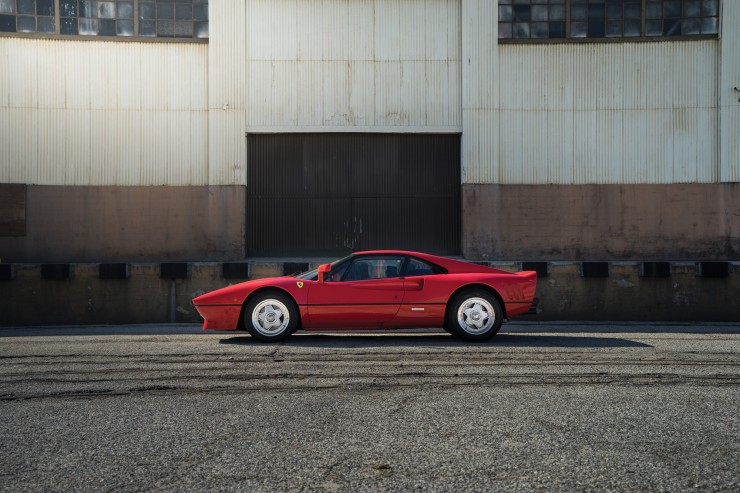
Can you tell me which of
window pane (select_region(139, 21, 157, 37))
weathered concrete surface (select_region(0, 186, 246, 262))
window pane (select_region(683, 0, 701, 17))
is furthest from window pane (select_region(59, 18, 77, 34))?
window pane (select_region(683, 0, 701, 17))

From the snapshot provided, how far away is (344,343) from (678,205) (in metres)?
9.96

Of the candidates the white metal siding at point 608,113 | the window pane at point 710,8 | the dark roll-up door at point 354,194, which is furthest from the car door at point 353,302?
the window pane at point 710,8

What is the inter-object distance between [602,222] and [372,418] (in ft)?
41.8

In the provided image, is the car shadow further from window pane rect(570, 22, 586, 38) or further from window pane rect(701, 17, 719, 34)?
window pane rect(701, 17, 719, 34)

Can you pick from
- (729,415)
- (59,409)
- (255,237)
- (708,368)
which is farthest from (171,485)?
(255,237)

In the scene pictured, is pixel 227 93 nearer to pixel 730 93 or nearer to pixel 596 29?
pixel 596 29

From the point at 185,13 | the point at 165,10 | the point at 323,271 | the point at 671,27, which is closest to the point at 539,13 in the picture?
the point at 671,27

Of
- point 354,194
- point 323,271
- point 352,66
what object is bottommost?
point 323,271

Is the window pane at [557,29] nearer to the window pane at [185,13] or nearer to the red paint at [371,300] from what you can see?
the window pane at [185,13]

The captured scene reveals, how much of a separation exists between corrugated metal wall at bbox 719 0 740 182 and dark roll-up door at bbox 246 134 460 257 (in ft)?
17.2

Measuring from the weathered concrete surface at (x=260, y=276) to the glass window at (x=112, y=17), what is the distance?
542 centimetres

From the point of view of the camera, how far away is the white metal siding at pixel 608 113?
1769 centimetres

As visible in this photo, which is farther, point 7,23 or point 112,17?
point 112,17

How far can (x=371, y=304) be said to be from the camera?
10453 millimetres
